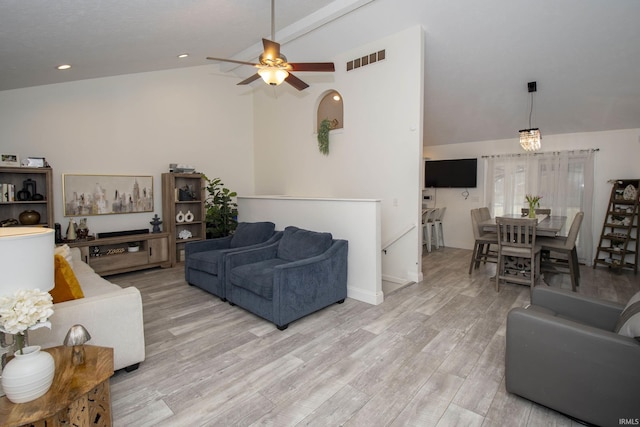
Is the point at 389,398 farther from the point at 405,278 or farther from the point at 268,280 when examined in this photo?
the point at 405,278

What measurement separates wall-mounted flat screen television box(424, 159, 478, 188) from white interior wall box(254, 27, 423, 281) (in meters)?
3.11

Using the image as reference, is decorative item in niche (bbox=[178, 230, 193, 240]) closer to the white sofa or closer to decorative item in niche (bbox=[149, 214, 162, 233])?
decorative item in niche (bbox=[149, 214, 162, 233])

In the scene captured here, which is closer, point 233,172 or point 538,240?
point 538,240

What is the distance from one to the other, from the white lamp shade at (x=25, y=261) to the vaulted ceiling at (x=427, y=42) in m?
2.18

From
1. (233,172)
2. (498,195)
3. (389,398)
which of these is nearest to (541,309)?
(389,398)

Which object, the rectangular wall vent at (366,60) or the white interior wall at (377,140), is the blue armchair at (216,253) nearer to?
the white interior wall at (377,140)

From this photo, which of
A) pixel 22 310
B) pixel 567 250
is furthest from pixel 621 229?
pixel 22 310

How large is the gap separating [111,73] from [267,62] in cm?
333

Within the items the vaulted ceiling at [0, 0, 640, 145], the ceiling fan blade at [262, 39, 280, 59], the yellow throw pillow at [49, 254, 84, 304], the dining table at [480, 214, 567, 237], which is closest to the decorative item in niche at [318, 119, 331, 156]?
the vaulted ceiling at [0, 0, 640, 145]

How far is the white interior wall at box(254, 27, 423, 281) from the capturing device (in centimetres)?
425

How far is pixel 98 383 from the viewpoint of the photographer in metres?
1.42

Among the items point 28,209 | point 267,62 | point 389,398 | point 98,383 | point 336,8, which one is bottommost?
point 389,398

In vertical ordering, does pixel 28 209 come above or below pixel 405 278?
above

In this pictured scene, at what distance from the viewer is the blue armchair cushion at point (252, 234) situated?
4449 millimetres
